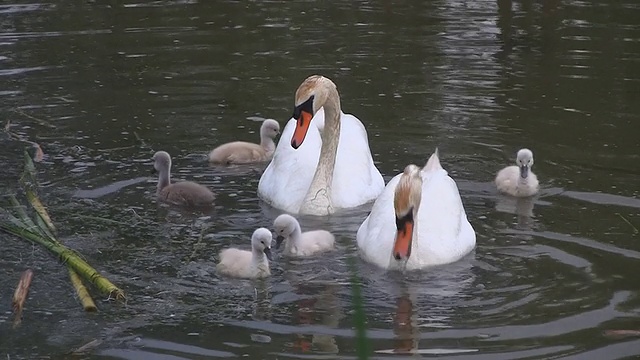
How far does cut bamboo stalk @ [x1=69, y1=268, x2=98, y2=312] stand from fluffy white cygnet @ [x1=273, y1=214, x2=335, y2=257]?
1.58 meters

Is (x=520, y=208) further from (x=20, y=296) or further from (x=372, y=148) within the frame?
(x=20, y=296)

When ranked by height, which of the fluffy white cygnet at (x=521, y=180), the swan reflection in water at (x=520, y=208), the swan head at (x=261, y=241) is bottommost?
the swan reflection in water at (x=520, y=208)

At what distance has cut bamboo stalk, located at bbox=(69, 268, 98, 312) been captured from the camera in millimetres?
7898

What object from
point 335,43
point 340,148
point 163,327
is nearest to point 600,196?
point 340,148

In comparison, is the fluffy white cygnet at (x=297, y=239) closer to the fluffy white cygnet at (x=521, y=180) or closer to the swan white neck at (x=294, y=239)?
the swan white neck at (x=294, y=239)

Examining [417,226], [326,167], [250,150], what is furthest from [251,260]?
[250,150]

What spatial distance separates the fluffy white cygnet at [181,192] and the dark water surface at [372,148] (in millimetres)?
115

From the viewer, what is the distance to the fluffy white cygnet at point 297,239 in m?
9.10

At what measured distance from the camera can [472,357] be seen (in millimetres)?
7328

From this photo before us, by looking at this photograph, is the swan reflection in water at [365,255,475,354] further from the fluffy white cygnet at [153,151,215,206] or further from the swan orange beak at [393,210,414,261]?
the fluffy white cygnet at [153,151,215,206]

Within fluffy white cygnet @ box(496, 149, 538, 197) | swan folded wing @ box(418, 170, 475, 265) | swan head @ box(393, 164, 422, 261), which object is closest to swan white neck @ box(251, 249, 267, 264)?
swan head @ box(393, 164, 422, 261)

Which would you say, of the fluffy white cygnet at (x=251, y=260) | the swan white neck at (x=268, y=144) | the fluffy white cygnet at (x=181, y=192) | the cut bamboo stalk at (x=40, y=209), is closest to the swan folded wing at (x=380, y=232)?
the fluffy white cygnet at (x=251, y=260)

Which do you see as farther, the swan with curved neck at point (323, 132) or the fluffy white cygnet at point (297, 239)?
the swan with curved neck at point (323, 132)

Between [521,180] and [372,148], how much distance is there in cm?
205
